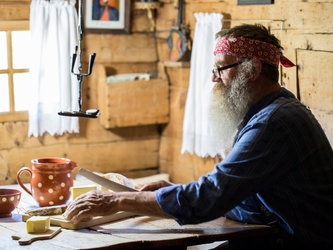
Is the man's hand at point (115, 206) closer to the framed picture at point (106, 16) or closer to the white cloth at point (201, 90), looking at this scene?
the white cloth at point (201, 90)

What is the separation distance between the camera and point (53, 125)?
403 cm

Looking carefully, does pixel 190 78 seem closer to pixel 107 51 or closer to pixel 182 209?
pixel 107 51

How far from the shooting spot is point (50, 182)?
2287 mm

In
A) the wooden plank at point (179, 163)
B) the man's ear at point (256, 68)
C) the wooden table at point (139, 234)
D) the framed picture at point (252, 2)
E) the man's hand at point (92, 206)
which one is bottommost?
the wooden plank at point (179, 163)

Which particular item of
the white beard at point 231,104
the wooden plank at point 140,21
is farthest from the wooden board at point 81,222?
the wooden plank at point 140,21

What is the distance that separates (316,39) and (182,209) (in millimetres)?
1456

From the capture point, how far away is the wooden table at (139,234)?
1.85m

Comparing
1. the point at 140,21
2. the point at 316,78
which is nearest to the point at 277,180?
the point at 316,78

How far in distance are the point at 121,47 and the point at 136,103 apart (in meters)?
0.47

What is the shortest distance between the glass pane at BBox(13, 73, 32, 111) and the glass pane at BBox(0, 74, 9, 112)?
70 mm

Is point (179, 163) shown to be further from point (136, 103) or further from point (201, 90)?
point (201, 90)

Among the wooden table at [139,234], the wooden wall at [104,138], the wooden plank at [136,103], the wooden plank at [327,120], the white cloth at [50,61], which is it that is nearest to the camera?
the wooden table at [139,234]

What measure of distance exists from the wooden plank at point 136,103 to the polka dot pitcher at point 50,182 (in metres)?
1.83

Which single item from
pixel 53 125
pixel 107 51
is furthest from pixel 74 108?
pixel 107 51
